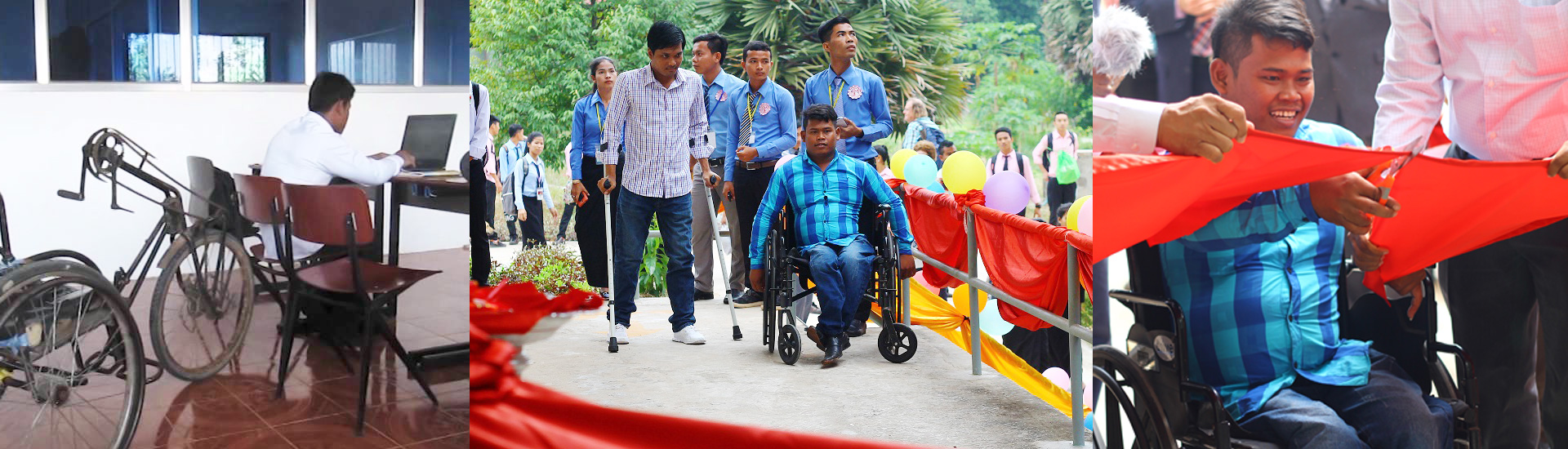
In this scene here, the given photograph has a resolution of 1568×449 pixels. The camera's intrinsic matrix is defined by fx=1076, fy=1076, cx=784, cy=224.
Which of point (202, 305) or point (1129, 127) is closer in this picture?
point (1129, 127)

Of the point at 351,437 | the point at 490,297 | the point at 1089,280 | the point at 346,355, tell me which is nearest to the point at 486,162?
the point at 490,297

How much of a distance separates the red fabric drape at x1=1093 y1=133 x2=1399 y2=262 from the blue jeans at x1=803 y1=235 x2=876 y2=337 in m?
1.32

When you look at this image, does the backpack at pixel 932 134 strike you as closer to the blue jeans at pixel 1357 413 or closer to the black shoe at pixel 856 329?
the black shoe at pixel 856 329

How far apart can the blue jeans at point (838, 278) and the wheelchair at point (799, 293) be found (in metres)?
0.03

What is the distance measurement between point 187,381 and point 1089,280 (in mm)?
2531

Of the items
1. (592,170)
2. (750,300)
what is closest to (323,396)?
(592,170)

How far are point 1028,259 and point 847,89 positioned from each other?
75 centimetres

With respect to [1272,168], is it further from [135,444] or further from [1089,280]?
[135,444]

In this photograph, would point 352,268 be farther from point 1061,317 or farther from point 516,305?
point 1061,317

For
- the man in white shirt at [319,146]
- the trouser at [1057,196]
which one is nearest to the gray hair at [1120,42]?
the trouser at [1057,196]

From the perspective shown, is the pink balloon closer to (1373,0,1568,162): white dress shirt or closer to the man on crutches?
(1373,0,1568,162): white dress shirt

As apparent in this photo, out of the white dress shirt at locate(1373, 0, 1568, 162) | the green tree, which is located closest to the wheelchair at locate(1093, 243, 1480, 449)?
the white dress shirt at locate(1373, 0, 1568, 162)

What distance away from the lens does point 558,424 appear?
3416 mm

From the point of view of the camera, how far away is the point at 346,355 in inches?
126
